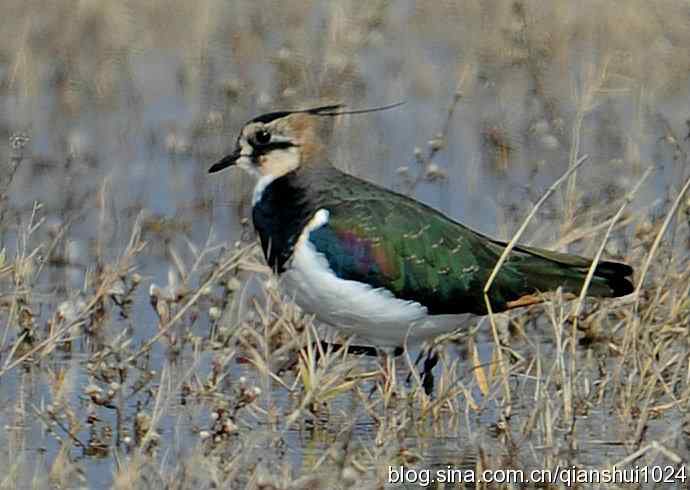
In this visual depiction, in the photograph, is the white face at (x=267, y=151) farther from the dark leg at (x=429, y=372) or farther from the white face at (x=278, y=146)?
the dark leg at (x=429, y=372)

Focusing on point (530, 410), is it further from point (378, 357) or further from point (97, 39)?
point (97, 39)

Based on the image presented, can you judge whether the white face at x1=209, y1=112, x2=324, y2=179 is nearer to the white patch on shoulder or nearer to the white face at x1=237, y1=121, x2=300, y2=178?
the white face at x1=237, y1=121, x2=300, y2=178

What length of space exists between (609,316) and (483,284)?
3.80 ft

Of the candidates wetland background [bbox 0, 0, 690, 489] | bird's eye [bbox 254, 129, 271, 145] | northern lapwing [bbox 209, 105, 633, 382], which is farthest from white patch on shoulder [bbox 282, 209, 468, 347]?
bird's eye [bbox 254, 129, 271, 145]

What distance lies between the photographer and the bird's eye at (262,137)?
25.1 feet

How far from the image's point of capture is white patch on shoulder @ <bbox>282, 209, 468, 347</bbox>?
7168 mm

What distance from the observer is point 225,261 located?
25.8ft

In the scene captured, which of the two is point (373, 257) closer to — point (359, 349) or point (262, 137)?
point (359, 349)

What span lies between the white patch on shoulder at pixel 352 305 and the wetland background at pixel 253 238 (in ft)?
0.52

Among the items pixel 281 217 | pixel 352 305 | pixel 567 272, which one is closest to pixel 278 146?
pixel 281 217

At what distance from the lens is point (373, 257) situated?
7.28 m

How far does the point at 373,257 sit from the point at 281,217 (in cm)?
35

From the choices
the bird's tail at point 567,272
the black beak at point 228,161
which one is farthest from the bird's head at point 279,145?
the bird's tail at point 567,272

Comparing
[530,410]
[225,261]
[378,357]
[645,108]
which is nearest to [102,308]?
[225,261]
